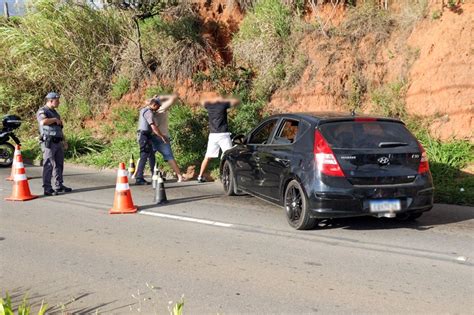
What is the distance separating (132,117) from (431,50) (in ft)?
27.7

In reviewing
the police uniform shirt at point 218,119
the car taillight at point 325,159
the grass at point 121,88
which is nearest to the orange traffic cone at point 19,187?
the police uniform shirt at point 218,119

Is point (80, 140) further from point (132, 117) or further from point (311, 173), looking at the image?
point (311, 173)

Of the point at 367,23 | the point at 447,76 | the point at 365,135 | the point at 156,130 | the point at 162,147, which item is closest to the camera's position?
the point at 365,135

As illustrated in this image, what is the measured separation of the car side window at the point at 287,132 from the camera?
7.04 metres

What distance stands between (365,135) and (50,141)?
18.4 feet

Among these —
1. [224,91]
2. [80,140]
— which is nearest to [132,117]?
[80,140]

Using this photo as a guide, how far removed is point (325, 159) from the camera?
20.5 feet

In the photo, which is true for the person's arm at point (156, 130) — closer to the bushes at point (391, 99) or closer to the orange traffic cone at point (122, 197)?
the orange traffic cone at point (122, 197)

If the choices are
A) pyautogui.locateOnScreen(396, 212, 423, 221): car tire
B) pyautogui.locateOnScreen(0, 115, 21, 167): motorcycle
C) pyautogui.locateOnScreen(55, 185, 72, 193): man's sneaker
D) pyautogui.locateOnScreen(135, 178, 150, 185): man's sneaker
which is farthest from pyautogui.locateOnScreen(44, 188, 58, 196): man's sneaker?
pyautogui.locateOnScreen(396, 212, 423, 221): car tire

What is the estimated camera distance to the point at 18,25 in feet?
62.1

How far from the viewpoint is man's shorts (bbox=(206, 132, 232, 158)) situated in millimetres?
10391

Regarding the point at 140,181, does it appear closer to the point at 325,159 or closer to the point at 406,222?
the point at 325,159

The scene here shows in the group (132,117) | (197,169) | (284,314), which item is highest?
(132,117)

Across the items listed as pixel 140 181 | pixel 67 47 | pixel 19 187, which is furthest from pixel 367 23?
pixel 67 47
